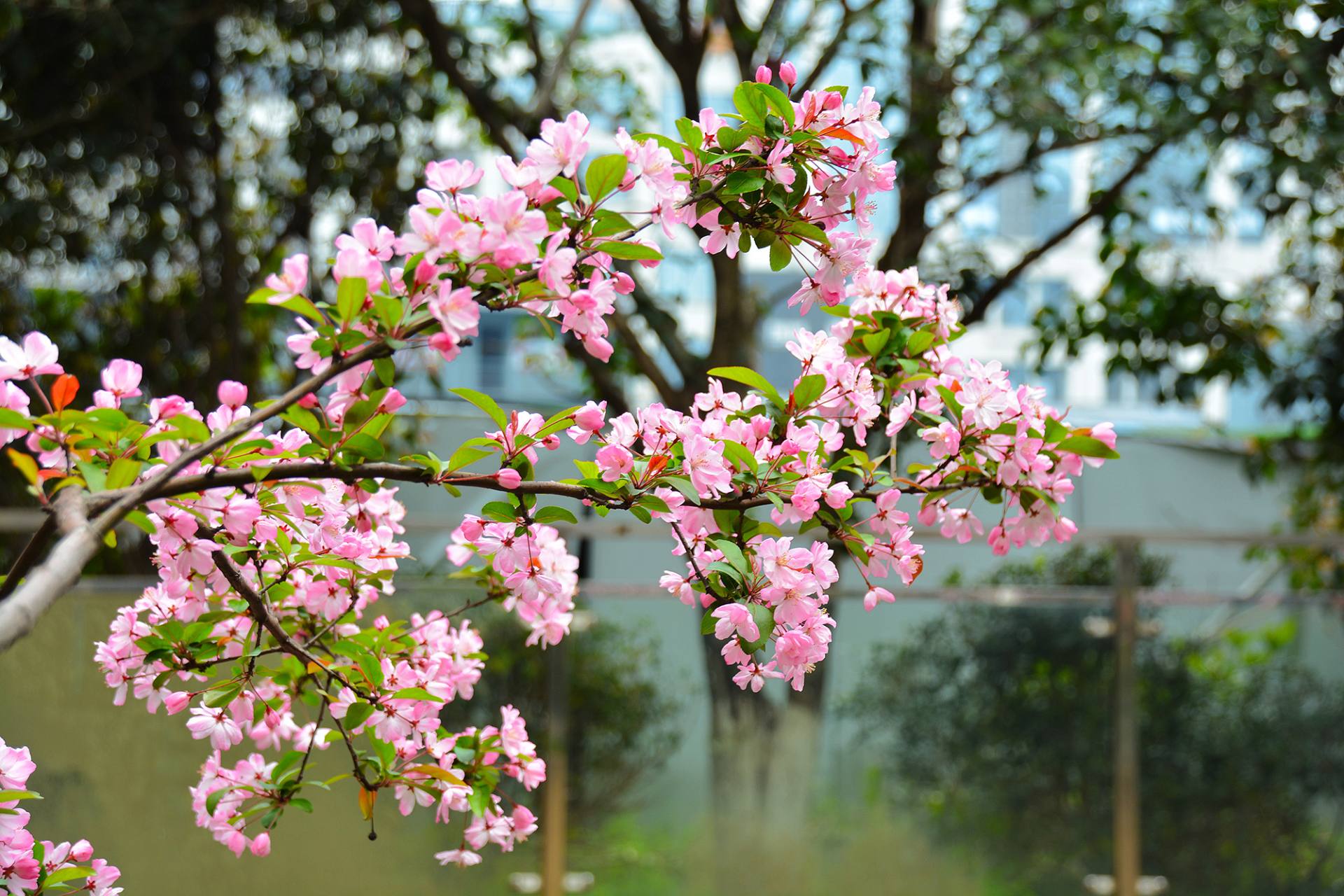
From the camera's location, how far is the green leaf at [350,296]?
0.72 metres

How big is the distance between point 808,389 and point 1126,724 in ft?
7.30

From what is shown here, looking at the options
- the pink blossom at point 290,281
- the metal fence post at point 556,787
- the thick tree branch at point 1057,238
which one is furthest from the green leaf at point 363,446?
the thick tree branch at point 1057,238

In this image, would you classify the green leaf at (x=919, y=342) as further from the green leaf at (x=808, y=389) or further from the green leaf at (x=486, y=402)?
the green leaf at (x=486, y=402)

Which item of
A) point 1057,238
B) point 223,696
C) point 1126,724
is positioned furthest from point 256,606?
point 1057,238

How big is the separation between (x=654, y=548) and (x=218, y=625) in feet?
5.96

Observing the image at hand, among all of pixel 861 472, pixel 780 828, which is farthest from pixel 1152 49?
pixel 861 472

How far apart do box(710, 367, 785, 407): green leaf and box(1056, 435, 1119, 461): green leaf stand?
0.23 meters

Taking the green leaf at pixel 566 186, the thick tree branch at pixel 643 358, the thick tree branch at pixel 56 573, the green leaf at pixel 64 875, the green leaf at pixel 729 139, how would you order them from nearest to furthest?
the thick tree branch at pixel 56 573
the green leaf at pixel 566 186
the green leaf at pixel 729 139
the green leaf at pixel 64 875
the thick tree branch at pixel 643 358

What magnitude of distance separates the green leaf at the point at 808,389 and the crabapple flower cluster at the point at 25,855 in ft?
2.12

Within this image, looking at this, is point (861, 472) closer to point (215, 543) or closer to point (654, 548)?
point (215, 543)

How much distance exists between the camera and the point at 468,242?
2.37 ft

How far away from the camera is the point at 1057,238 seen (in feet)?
9.91

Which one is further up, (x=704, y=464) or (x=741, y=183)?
(x=741, y=183)

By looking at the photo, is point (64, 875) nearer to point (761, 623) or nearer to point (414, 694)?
point (414, 694)
